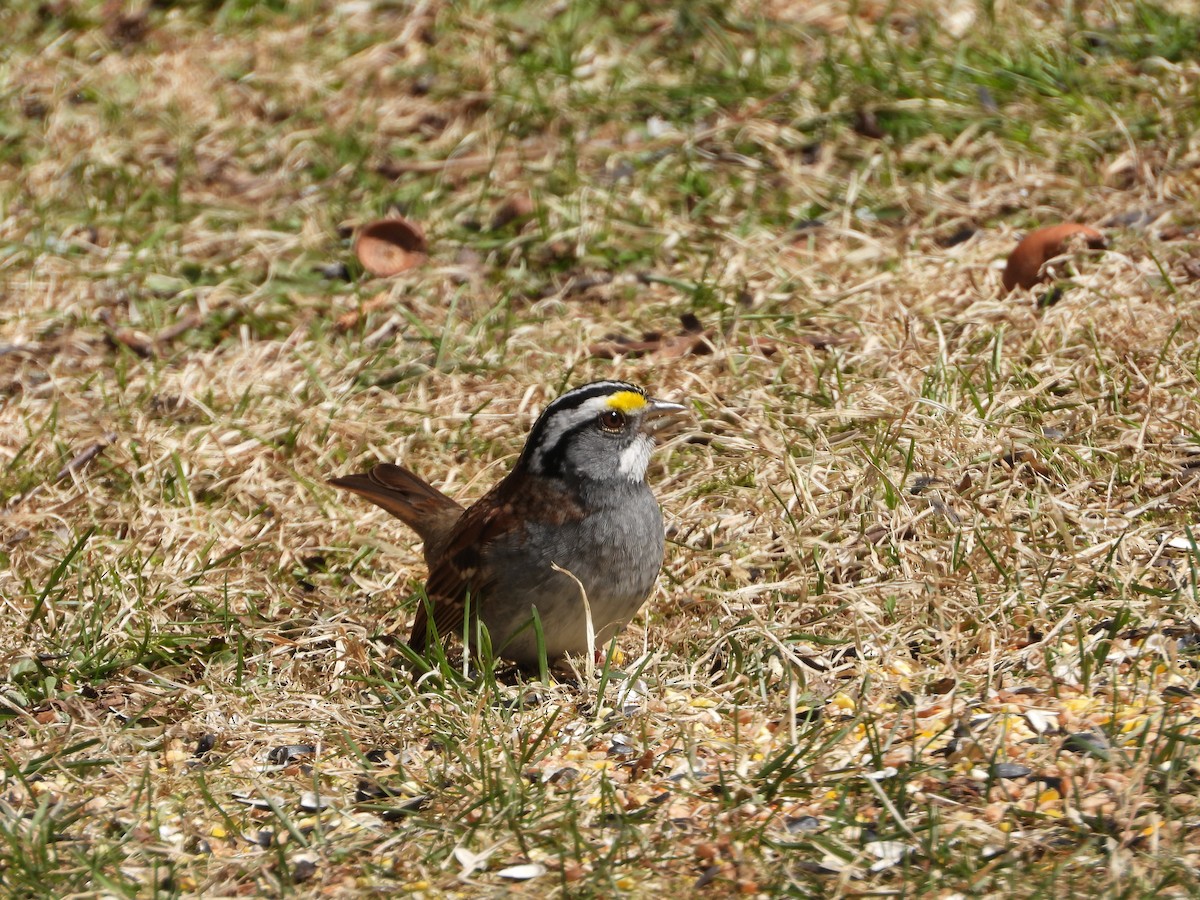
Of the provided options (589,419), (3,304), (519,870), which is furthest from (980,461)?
(3,304)

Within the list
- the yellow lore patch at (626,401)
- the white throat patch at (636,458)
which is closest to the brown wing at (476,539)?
the white throat patch at (636,458)

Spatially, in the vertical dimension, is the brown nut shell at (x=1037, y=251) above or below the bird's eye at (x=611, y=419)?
below

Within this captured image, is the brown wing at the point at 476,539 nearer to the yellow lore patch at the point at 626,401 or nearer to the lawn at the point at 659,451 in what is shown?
the lawn at the point at 659,451

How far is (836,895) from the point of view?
3.41 metres

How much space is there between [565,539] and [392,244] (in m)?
2.82

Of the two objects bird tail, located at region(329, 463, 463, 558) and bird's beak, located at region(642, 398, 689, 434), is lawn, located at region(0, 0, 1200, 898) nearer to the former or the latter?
bird tail, located at region(329, 463, 463, 558)

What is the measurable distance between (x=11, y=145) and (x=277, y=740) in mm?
4905

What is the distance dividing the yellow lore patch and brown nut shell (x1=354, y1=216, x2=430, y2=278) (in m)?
2.47

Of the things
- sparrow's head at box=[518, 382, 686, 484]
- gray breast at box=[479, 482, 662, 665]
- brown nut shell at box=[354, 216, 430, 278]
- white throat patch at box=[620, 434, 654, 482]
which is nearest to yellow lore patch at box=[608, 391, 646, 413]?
sparrow's head at box=[518, 382, 686, 484]

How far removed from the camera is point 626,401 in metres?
4.83

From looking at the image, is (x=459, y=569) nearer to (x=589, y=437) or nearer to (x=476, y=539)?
(x=476, y=539)

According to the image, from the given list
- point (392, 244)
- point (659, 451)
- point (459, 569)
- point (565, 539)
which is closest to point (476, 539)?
point (459, 569)

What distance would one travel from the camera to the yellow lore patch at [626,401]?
480 cm

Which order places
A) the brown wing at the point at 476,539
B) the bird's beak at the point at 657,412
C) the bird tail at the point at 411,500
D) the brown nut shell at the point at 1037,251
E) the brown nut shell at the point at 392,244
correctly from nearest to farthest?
the brown wing at the point at 476,539
the bird's beak at the point at 657,412
the bird tail at the point at 411,500
the brown nut shell at the point at 1037,251
the brown nut shell at the point at 392,244
